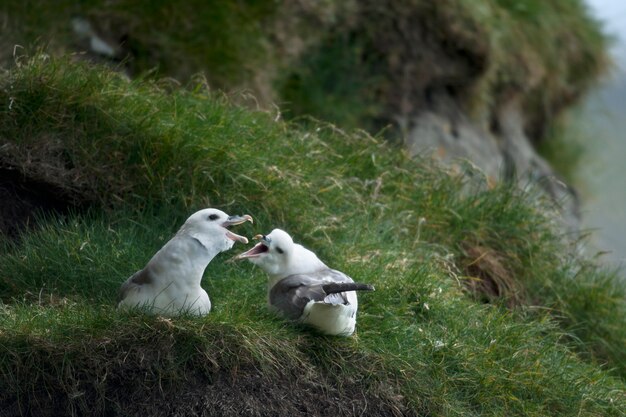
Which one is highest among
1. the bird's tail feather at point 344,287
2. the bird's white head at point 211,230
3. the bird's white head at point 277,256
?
the bird's tail feather at point 344,287

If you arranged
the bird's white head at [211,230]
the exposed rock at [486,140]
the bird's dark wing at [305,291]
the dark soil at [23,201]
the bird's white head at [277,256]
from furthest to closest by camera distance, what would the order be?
the exposed rock at [486,140]
the dark soil at [23,201]
the bird's white head at [277,256]
the bird's white head at [211,230]
the bird's dark wing at [305,291]

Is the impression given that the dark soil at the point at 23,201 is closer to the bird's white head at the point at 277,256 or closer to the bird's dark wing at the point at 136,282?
the bird's dark wing at the point at 136,282

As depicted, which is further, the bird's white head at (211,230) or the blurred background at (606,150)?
the blurred background at (606,150)

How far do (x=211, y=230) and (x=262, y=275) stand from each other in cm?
77

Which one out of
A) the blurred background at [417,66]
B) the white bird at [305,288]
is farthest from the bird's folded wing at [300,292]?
the blurred background at [417,66]

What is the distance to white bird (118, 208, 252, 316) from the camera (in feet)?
13.4

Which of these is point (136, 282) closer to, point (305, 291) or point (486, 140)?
point (305, 291)

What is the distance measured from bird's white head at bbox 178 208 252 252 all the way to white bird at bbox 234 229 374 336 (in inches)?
4.4

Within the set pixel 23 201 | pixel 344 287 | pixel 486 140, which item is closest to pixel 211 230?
pixel 344 287

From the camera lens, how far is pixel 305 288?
164 inches

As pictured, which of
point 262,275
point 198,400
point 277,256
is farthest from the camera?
point 262,275

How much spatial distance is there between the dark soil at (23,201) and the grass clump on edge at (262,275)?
0.26ft

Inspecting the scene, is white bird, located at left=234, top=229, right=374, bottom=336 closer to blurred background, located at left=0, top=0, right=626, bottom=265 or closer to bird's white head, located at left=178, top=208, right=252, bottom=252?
bird's white head, located at left=178, top=208, right=252, bottom=252

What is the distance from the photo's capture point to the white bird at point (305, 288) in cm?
405
